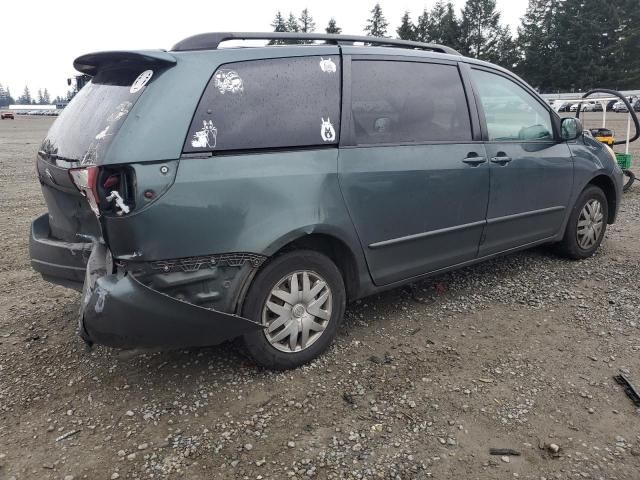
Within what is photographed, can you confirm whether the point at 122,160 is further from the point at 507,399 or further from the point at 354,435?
the point at 507,399

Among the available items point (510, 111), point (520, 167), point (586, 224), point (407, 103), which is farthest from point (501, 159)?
point (586, 224)

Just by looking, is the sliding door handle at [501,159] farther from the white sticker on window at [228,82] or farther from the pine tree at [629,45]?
the pine tree at [629,45]

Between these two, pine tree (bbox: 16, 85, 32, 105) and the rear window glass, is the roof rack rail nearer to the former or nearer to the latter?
the rear window glass

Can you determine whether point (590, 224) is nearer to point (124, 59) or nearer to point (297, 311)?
point (297, 311)

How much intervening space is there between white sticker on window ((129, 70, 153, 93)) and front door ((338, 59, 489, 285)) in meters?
1.13

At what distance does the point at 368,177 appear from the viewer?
10.7ft

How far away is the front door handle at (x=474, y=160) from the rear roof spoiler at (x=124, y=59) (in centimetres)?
210

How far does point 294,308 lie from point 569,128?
123 inches

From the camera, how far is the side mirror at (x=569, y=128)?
15.3ft

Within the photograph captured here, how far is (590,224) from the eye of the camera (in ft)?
16.7

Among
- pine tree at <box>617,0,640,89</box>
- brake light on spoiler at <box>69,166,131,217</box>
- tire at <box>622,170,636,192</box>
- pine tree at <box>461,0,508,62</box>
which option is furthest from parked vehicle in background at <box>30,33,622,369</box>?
pine tree at <box>461,0,508,62</box>

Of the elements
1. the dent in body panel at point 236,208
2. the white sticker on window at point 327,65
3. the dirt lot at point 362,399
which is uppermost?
the white sticker on window at point 327,65

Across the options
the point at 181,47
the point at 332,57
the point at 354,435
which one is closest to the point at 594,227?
the point at 332,57

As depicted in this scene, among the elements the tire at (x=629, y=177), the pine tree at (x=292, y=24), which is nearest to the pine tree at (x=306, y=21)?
the pine tree at (x=292, y=24)
